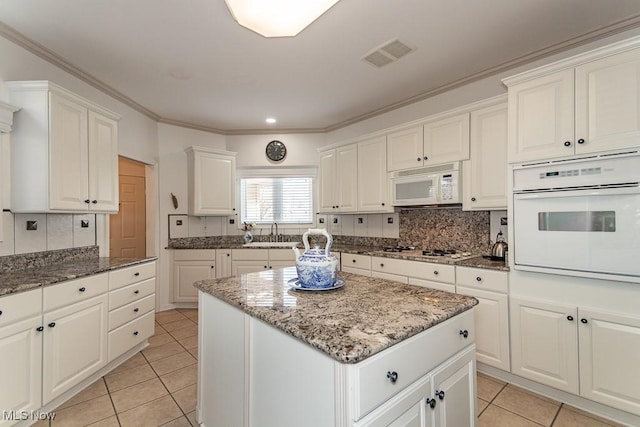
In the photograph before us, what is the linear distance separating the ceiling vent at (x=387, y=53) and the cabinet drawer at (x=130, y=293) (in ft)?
9.46

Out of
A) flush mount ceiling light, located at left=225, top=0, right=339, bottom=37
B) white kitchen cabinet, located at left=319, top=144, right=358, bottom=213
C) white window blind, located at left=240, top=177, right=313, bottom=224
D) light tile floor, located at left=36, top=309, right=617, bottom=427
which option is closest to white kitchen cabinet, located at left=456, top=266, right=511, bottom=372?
light tile floor, located at left=36, top=309, right=617, bottom=427

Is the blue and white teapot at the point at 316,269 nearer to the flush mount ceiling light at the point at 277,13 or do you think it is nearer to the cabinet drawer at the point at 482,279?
the flush mount ceiling light at the point at 277,13

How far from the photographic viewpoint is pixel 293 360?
1076 millimetres

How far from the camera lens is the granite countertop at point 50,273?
175 cm

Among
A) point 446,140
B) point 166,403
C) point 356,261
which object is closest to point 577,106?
point 446,140

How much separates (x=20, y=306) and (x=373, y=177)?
10.4 ft

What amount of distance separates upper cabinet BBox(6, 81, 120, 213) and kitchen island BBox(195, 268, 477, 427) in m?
1.57

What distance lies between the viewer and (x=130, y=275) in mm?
2602

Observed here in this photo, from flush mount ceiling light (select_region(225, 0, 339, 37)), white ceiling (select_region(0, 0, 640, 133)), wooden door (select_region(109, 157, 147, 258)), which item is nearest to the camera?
flush mount ceiling light (select_region(225, 0, 339, 37))

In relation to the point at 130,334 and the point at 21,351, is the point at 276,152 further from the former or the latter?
the point at 21,351

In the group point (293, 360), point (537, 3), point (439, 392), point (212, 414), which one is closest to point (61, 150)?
point (212, 414)

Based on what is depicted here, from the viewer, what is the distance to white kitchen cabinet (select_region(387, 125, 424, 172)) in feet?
10.2

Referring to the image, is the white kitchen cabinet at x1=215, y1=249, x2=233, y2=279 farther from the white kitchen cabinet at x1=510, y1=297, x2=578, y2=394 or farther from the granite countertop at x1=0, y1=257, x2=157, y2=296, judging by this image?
the white kitchen cabinet at x1=510, y1=297, x2=578, y2=394

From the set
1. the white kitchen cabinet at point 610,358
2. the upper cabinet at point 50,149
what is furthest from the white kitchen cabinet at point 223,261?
the white kitchen cabinet at point 610,358
